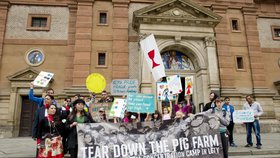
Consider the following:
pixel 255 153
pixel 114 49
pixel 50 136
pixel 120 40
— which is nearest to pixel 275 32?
pixel 120 40

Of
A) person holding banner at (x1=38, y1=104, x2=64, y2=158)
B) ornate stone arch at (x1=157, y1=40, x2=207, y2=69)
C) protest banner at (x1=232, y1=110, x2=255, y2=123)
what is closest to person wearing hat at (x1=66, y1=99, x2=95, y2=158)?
person holding banner at (x1=38, y1=104, x2=64, y2=158)

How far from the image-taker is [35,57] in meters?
16.3

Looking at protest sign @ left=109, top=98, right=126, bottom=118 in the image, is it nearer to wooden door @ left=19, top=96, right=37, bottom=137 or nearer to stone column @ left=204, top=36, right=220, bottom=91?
stone column @ left=204, top=36, right=220, bottom=91

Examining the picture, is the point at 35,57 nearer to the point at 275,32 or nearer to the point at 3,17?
the point at 3,17

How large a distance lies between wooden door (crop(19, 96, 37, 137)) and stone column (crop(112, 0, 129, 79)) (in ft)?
22.3

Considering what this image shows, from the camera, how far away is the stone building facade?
51.3 feet

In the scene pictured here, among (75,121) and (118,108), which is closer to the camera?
(75,121)

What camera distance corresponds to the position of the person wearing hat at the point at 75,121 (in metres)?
5.61

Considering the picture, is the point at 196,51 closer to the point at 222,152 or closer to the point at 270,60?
the point at 270,60

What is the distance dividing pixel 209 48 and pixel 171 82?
27.0ft

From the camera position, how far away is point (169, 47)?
16.9 m

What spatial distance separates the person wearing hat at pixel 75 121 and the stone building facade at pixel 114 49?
29.5ft

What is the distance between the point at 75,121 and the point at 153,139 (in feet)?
7.50

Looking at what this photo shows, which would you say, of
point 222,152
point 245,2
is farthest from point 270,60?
point 222,152
